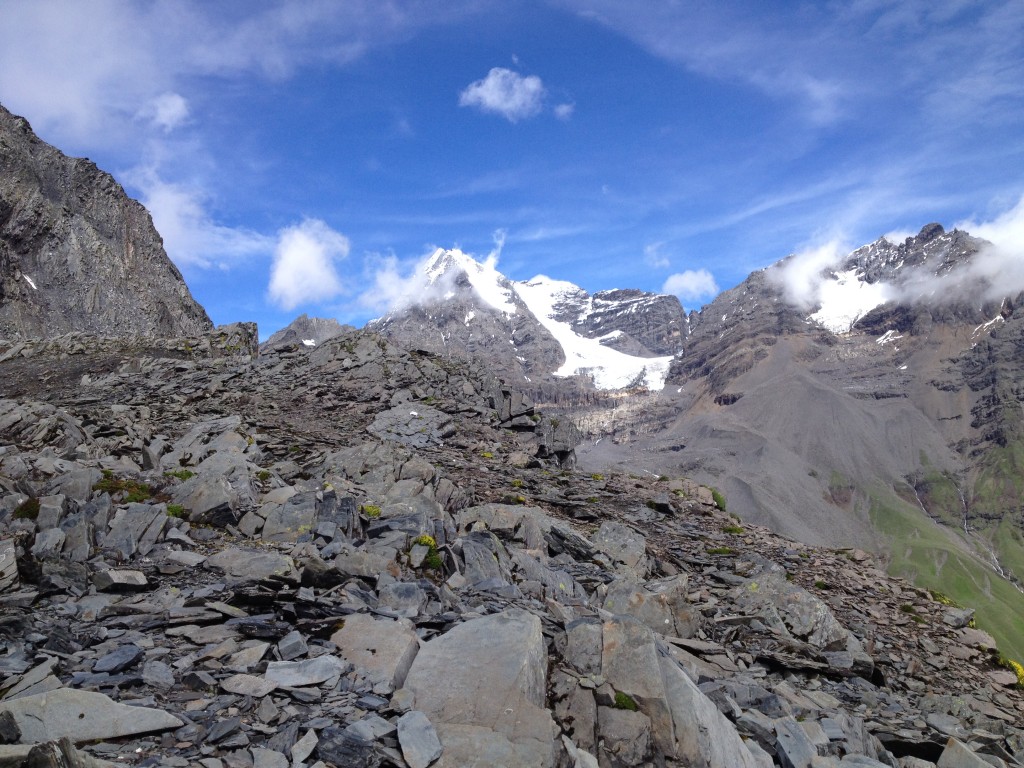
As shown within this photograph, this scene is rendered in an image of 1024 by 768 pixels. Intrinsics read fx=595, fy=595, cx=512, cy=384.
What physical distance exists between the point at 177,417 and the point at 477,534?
2571 centimetres

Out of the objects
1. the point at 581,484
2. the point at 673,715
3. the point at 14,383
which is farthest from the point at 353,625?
the point at 14,383

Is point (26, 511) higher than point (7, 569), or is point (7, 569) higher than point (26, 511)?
point (26, 511)

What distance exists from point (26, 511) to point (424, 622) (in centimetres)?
1165

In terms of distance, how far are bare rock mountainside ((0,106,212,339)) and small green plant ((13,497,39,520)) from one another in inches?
4080

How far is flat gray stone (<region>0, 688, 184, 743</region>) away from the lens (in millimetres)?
7203

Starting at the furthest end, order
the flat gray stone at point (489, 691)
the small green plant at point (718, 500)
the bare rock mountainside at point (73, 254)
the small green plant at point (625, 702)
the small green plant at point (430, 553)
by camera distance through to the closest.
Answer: the bare rock mountainside at point (73, 254) → the small green plant at point (718, 500) → the small green plant at point (430, 553) → the small green plant at point (625, 702) → the flat gray stone at point (489, 691)

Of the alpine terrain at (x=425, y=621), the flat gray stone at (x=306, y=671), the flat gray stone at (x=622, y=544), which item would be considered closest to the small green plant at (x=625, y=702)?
the alpine terrain at (x=425, y=621)

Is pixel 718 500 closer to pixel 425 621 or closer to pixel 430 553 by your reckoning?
pixel 430 553

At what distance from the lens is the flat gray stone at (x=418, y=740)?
7772 mm

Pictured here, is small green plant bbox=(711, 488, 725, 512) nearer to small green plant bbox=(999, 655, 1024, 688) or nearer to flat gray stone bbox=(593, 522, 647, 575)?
flat gray stone bbox=(593, 522, 647, 575)

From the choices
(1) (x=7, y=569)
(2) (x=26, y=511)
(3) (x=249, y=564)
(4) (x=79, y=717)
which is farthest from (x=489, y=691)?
(2) (x=26, y=511)

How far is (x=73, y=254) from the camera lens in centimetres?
11019

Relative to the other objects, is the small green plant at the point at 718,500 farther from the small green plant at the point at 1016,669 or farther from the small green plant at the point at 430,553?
the small green plant at the point at 430,553

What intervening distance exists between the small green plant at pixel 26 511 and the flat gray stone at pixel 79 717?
Result: 10.2 meters
